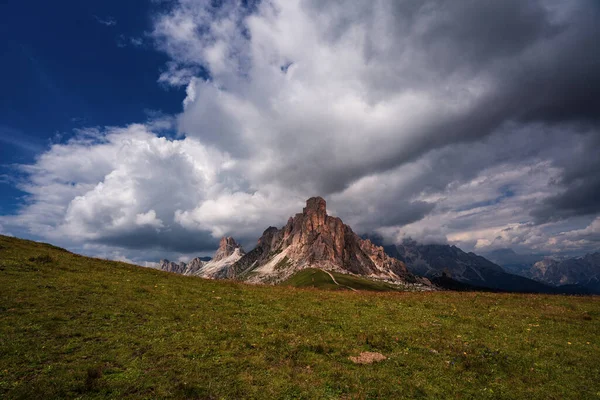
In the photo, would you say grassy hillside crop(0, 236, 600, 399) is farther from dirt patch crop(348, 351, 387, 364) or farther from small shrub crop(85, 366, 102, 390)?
dirt patch crop(348, 351, 387, 364)

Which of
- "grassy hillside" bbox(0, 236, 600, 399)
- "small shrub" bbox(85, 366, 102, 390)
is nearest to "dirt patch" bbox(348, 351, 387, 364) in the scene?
"grassy hillside" bbox(0, 236, 600, 399)

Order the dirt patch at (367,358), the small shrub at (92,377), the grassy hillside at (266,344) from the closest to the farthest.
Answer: the small shrub at (92,377) → the grassy hillside at (266,344) → the dirt patch at (367,358)

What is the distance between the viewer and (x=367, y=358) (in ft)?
59.9

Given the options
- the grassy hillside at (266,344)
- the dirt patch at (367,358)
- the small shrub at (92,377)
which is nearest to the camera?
the small shrub at (92,377)

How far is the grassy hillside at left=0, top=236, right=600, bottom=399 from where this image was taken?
14.3 meters

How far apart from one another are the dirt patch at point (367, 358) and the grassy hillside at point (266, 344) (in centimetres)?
39

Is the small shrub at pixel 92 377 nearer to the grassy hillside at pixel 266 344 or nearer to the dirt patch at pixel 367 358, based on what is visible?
the grassy hillside at pixel 266 344

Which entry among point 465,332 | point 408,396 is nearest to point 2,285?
point 408,396

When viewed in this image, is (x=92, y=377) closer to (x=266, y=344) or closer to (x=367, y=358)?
(x=266, y=344)

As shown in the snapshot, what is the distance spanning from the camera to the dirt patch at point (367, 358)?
1781 centimetres

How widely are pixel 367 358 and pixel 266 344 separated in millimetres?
6452

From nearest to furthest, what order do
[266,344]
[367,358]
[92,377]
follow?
[92,377] → [367,358] → [266,344]

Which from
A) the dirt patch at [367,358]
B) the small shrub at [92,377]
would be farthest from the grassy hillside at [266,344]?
the dirt patch at [367,358]

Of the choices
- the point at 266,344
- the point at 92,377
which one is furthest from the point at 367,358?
the point at 92,377
